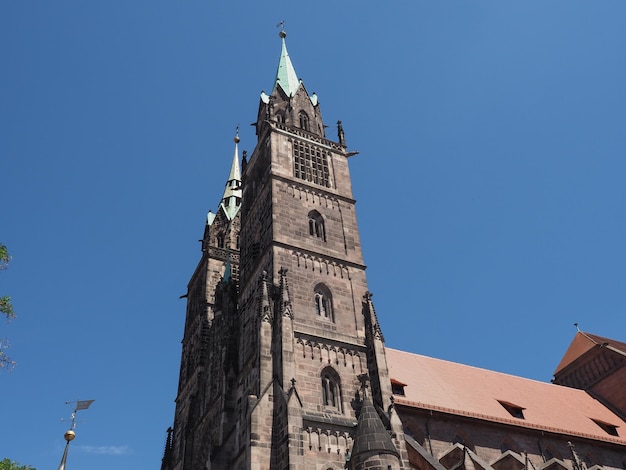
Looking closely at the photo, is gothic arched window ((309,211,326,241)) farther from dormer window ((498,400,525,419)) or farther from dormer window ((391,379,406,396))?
dormer window ((498,400,525,419))

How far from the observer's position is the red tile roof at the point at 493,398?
2649 cm

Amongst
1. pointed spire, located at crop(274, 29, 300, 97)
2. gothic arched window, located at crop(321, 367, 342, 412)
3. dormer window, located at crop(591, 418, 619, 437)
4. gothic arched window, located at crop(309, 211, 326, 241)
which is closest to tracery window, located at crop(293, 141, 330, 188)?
gothic arched window, located at crop(309, 211, 326, 241)

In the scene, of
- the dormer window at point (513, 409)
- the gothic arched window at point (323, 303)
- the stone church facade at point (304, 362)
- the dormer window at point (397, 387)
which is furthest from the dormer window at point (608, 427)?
the gothic arched window at point (323, 303)

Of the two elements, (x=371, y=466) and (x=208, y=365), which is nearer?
(x=371, y=466)

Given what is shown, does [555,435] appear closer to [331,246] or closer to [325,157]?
[331,246]

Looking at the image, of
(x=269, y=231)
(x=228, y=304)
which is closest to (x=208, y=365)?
(x=228, y=304)

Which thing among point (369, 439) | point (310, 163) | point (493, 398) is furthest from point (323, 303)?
point (493, 398)

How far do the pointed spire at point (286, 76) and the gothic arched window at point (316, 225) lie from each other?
873 centimetres

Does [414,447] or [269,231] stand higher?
[269,231]

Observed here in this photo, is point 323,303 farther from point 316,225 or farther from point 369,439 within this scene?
point 369,439

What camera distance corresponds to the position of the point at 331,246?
26000mm

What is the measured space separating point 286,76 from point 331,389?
20375mm

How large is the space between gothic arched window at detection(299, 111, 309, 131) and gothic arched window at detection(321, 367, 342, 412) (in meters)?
14.5

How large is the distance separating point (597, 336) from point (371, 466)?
30.0 meters
